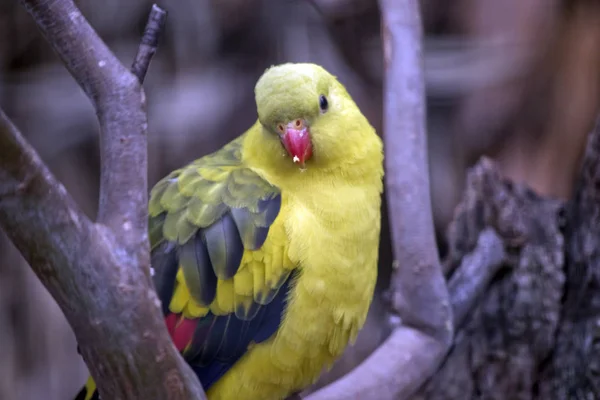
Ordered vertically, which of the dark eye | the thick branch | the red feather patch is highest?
the thick branch

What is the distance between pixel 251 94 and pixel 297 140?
1648 millimetres

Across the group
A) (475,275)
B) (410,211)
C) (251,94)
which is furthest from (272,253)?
(251,94)

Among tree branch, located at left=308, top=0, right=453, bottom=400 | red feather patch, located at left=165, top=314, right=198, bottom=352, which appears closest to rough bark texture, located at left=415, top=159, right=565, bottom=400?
tree branch, located at left=308, top=0, right=453, bottom=400

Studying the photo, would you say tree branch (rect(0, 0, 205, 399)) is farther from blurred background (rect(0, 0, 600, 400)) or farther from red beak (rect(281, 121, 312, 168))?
blurred background (rect(0, 0, 600, 400))

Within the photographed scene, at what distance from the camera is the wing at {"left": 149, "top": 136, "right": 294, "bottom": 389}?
1483 mm

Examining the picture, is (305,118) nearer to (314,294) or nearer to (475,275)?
(314,294)

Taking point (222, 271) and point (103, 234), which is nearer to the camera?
point (103, 234)

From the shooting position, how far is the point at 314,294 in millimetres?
1479

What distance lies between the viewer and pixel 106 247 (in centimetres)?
102

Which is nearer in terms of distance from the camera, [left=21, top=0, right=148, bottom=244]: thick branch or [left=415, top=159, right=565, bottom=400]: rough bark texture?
[left=21, top=0, right=148, bottom=244]: thick branch

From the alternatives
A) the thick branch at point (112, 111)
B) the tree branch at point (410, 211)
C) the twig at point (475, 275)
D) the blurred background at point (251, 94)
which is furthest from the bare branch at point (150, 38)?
the blurred background at point (251, 94)

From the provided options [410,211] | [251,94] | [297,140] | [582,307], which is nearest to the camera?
[297,140]

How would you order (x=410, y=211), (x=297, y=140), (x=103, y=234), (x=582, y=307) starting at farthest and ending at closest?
(x=582, y=307) → (x=410, y=211) → (x=297, y=140) → (x=103, y=234)

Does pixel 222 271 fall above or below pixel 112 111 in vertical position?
below
